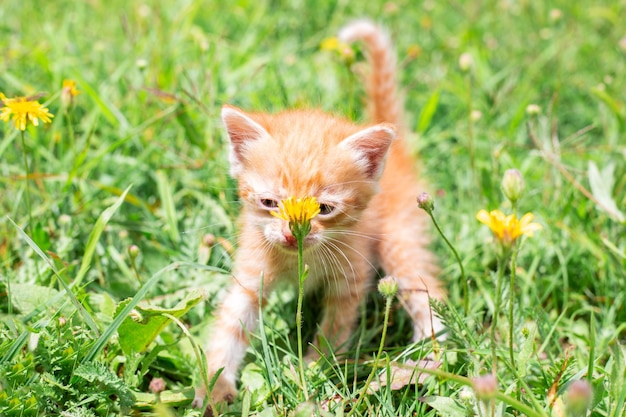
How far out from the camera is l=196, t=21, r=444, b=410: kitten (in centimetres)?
198

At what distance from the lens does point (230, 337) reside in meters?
2.12

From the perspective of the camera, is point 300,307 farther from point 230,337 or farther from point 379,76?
point 379,76

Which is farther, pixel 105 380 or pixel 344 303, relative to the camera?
pixel 344 303

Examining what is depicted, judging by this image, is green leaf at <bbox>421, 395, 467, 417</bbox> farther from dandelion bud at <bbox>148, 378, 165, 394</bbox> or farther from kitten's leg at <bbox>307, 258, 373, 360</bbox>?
dandelion bud at <bbox>148, 378, 165, 394</bbox>

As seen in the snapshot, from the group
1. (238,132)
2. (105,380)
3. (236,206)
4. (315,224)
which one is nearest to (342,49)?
(236,206)

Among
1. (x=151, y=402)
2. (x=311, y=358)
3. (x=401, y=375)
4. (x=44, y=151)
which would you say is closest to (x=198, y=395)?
(x=151, y=402)

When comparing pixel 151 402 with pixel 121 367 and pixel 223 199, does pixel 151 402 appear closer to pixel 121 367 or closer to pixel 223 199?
pixel 121 367

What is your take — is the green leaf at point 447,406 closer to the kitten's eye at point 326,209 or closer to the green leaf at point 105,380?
the kitten's eye at point 326,209

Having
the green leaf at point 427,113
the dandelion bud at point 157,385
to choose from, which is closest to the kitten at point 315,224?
the dandelion bud at point 157,385

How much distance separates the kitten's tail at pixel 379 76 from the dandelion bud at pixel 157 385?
151 centimetres

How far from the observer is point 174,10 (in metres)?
3.92

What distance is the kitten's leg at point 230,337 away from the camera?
2.01m

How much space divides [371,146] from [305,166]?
0.25 meters

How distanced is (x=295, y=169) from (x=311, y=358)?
648 millimetres
